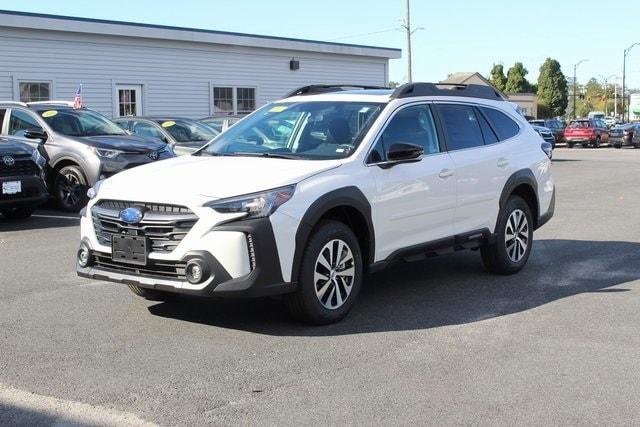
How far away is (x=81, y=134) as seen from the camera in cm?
1273

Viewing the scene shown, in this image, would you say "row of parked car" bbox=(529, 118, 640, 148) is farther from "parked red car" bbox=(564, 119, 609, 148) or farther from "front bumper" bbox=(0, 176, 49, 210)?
"front bumper" bbox=(0, 176, 49, 210)

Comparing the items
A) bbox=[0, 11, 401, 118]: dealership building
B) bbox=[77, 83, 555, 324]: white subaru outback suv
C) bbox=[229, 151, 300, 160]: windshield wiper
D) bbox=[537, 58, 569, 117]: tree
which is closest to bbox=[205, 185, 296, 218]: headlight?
bbox=[77, 83, 555, 324]: white subaru outback suv

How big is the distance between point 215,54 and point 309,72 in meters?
4.54

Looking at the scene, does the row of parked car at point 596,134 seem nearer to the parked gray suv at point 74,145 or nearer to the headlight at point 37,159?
the parked gray suv at point 74,145

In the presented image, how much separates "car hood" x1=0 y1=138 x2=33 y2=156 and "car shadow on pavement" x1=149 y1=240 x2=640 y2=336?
18.2 ft

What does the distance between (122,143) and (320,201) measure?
7780 mm

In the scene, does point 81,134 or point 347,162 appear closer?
point 347,162

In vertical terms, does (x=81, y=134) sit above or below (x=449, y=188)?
above

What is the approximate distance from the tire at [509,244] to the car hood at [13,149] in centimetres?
688

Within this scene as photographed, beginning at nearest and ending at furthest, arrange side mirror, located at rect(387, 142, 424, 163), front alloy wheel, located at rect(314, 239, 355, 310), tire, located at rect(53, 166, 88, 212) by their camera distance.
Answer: front alloy wheel, located at rect(314, 239, 355, 310) < side mirror, located at rect(387, 142, 424, 163) < tire, located at rect(53, 166, 88, 212)

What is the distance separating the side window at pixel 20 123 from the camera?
1286 cm

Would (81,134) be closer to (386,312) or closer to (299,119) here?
(299,119)

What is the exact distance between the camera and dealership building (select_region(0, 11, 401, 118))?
20.0m

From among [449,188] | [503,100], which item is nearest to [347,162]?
[449,188]
